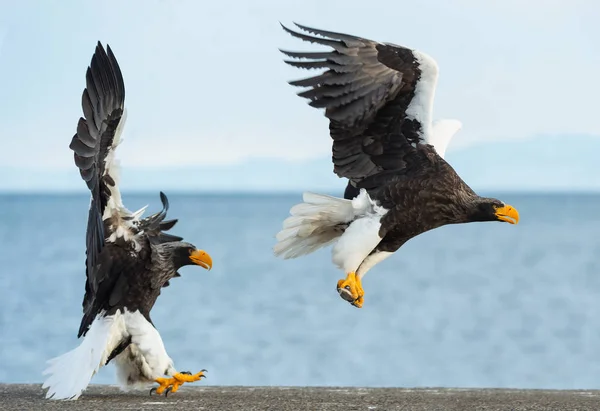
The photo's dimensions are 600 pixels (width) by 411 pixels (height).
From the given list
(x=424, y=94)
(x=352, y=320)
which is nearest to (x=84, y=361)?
(x=424, y=94)

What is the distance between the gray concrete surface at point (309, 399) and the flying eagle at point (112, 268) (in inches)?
6.2

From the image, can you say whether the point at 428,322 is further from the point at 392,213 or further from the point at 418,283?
the point at 392,213

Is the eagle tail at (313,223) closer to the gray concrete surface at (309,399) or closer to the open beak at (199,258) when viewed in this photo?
the open beak at (199,258)

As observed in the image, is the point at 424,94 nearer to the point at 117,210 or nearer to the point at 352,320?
the point at 117,210

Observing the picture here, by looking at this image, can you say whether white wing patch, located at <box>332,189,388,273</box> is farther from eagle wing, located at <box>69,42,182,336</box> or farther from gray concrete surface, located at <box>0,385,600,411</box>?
eagle wing, located at <box>69,42,182,336</box>

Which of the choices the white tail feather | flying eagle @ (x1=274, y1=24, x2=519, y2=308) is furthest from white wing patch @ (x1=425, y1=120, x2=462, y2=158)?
the white tail feather

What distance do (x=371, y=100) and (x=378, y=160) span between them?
0.48 m

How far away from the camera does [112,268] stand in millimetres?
7246

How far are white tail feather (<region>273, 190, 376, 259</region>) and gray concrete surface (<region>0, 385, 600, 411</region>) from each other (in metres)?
0.89

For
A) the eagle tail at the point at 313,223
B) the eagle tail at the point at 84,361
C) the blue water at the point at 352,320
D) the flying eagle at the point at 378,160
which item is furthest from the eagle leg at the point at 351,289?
the blue water at the point at 352,320

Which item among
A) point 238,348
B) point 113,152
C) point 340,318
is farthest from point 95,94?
point 340,318

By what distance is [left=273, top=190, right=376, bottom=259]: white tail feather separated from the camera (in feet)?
24.3

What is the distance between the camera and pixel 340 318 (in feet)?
72.1

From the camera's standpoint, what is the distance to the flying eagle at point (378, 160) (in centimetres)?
697
